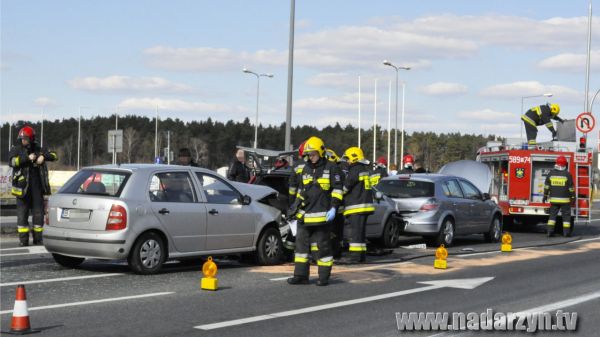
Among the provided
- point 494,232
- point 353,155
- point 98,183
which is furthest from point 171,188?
point 494,232

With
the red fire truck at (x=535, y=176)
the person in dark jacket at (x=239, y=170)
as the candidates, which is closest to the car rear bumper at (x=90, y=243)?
the person in dark jacket at (x=239, y=170)

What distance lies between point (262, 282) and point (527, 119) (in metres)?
14.4

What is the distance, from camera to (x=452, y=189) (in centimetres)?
1838

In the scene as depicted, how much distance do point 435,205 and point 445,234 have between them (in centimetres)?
75

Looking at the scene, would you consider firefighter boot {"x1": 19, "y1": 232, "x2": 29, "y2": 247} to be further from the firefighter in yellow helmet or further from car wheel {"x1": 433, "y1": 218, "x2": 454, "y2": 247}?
car wheel {"x1": 433, "y1": 218, "x2": 454, "y2": 247}

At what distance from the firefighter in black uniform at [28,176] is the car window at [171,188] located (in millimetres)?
3627

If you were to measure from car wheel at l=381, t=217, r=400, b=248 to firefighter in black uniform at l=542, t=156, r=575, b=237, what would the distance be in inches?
248

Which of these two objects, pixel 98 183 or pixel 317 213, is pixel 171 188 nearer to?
pixel 98 183

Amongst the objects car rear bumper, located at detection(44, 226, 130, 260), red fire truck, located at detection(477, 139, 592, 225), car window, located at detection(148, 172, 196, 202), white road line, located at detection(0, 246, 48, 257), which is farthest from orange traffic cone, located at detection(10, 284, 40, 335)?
red fire truck, located at detection(477, 139, 592, 225)

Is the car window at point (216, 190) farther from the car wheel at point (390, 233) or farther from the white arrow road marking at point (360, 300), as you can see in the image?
the car wheel at point (390, 233)

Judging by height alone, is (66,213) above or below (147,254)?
Result: above

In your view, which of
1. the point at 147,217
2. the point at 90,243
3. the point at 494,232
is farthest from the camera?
the point at 494,232

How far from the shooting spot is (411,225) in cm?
1733

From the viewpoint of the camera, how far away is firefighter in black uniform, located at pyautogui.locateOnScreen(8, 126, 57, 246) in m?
14.8
